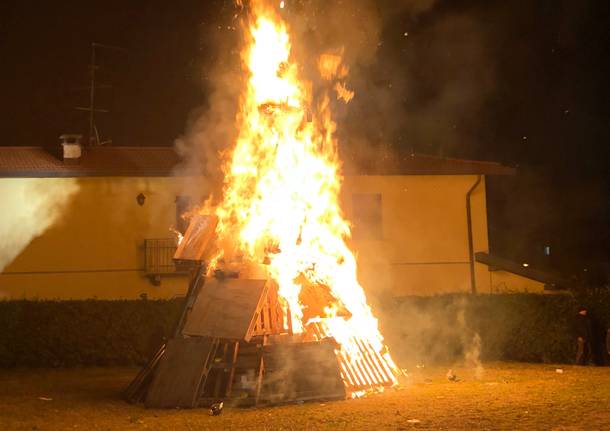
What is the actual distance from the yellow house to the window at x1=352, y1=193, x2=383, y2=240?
0.03 meters

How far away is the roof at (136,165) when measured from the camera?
2386 centimetres

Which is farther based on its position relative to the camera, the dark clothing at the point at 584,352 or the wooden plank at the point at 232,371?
the dark clothing at the point at 584,352

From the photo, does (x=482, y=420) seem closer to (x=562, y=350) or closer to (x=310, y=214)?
(x=310, y=214)

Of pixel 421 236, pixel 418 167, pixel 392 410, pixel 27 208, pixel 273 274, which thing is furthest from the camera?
pixel 421 236

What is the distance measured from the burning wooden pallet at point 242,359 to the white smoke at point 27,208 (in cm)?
1259

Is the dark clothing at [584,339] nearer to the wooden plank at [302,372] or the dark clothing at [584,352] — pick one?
the dark clothing at [584,352]

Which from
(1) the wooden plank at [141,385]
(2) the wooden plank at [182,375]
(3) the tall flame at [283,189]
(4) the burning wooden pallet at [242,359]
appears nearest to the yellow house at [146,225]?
(3) the tall flame at [283,189]

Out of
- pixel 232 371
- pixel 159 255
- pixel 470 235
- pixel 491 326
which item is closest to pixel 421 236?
pixel 470 235

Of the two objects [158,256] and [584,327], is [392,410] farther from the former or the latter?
[158,256]

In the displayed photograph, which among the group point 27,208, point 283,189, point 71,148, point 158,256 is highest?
point 71,148

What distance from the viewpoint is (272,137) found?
46.9 feet

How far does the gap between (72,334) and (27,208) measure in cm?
703

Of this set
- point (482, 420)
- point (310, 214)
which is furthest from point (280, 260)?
point (482, 420)

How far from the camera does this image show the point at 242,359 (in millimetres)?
12125
